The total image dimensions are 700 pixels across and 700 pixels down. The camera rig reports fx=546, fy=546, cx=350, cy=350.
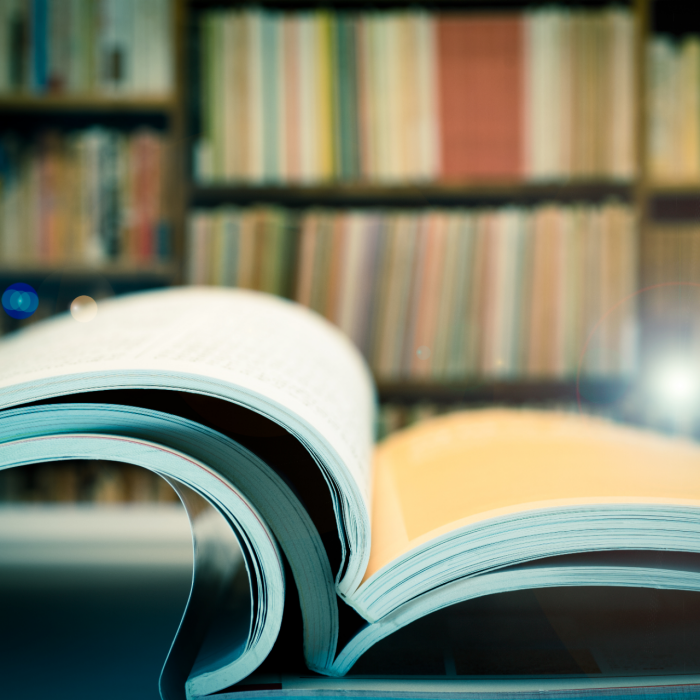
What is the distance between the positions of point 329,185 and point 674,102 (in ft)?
2.23

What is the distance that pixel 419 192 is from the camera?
1.08m

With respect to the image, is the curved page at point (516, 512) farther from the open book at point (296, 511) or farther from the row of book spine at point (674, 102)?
the row of book spine at point (674, 102)

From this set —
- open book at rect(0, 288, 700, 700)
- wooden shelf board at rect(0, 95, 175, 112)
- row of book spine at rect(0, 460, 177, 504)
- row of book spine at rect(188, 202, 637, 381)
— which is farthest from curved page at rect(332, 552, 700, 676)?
wooden shelf board at rect(0, 95, 175, 112)

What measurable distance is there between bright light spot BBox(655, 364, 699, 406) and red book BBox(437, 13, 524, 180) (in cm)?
48

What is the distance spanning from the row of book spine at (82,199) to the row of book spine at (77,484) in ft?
1.37

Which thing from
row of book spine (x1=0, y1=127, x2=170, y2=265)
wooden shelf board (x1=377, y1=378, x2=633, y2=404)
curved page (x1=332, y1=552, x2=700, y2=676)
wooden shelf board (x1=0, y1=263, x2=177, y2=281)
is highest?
row of book spine (x1=0, y1=127, x2=170, y2=265)

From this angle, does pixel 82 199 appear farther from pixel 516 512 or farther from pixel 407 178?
pixel 516 512

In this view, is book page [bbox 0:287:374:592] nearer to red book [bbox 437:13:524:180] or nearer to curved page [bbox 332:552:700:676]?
→ curved page [bbox 332:552:700:676]

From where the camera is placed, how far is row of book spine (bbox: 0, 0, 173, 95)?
103 centimetres

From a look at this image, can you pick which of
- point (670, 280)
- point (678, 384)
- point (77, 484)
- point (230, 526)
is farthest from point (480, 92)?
point (77, 484)

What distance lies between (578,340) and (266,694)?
3.08 feet

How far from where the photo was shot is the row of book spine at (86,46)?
1029mm

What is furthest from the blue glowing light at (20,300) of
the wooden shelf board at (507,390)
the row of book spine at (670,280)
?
the row of book spine at (670,280)

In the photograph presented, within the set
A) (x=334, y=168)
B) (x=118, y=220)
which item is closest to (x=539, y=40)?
(x=334, y=168)
